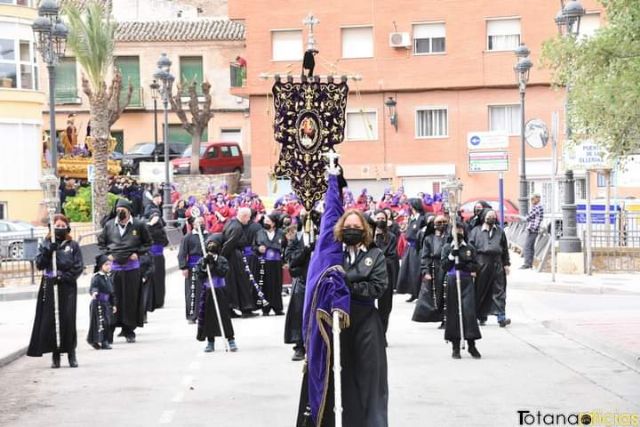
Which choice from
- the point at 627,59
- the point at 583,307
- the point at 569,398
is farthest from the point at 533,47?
the point at 569,398

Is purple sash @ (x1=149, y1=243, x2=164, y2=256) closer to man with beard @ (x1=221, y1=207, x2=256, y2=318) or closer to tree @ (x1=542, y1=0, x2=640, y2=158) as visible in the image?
man with beard @ (x1=221, y1=207, x2=256, y2=318)

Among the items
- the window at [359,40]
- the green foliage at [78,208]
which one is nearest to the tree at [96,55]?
the green foliage at [78,208]

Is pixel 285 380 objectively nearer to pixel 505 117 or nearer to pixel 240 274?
pixel 240 274

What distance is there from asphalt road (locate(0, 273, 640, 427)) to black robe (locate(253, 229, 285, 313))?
5.70 feet

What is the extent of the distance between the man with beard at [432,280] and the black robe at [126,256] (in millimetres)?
3872

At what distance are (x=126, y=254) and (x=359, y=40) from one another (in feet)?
107

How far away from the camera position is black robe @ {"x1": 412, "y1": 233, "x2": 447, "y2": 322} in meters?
18.5

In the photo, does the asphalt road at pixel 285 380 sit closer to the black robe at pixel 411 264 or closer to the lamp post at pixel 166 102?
the black robe at pixel 411 264

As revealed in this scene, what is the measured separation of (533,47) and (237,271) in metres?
29.3

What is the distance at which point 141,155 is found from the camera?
189ft

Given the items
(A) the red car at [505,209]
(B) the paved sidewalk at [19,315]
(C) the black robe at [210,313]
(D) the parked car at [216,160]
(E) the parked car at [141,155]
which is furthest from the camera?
(E) the parked car at [141,155]

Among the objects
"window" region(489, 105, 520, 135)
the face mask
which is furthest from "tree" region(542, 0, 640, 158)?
"window" region(489, 105, 520, 135)

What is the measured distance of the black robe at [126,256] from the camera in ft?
59.8

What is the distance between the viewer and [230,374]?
14.6m
